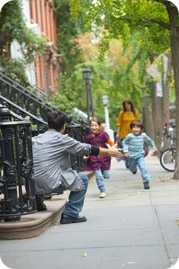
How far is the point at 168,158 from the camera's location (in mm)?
16109

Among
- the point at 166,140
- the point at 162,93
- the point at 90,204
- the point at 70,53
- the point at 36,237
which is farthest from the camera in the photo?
the point at 70,53

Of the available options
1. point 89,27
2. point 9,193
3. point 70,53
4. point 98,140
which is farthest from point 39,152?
point 70,53

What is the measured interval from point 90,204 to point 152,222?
2515mm

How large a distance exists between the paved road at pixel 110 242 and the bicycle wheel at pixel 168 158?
5539 millimetres

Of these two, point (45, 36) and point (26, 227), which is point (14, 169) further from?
point (45, 36)

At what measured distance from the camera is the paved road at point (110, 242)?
5.88 metres

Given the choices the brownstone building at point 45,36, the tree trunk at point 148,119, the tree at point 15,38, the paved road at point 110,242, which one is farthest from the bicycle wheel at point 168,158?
the tree trunk at point 148,119

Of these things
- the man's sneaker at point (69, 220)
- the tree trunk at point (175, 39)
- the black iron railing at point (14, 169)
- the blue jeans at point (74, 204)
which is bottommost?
the man's sneaker at point (69, 220)

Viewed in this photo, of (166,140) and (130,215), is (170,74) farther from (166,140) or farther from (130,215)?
(130,215)

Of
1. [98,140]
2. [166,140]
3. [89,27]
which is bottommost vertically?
[166,140]

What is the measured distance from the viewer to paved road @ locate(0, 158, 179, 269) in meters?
5.88

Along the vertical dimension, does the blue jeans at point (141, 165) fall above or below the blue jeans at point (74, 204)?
below

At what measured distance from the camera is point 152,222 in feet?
26.7

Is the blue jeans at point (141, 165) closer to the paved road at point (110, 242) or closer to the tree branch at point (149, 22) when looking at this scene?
the paved road at point (110, 242)
